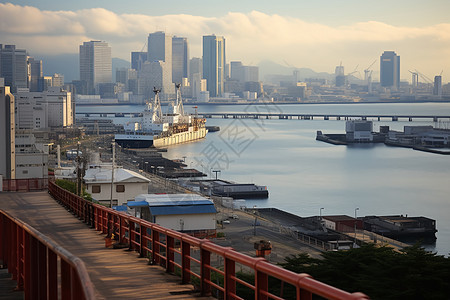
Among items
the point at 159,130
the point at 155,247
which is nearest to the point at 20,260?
the point at 155,247

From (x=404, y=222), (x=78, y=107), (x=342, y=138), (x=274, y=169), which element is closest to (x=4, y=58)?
(x=78, y=107)

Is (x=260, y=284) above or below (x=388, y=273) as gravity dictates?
above

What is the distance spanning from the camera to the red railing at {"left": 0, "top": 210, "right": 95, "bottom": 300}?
960mm

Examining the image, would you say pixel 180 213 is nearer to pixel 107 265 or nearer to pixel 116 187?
pixel 116 187

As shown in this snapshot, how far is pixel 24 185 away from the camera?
523 centimetres

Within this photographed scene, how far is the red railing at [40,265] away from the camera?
0.96m

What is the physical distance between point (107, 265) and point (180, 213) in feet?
14.3

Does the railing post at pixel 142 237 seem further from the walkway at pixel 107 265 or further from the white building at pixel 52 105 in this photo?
the white building at pixel 52 105

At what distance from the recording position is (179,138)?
30312mm

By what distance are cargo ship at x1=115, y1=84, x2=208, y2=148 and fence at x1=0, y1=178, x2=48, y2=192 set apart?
21621mm

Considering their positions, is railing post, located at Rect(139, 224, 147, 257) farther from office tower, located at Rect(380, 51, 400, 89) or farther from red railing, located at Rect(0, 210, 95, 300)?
office tower, located at Rect(380, 51, 400, 89)

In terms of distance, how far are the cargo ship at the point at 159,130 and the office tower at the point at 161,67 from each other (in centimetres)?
1801

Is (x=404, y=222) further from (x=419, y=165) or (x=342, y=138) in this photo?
(x=342, y=138)

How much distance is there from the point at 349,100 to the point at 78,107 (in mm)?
32068
